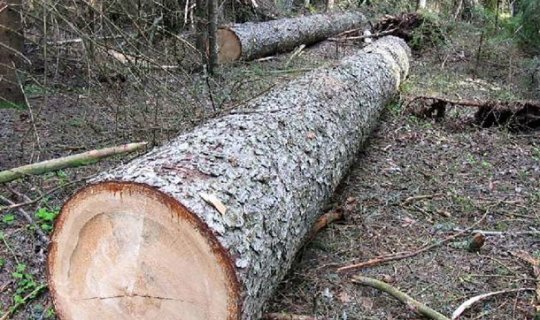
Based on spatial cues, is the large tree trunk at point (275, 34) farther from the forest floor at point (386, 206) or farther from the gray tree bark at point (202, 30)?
the forest floor at point (386, 206)

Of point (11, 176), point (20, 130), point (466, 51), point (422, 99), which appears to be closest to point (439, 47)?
point (466, 51)

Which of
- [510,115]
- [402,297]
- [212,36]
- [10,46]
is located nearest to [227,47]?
[212,36]

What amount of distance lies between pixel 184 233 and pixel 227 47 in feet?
21.6

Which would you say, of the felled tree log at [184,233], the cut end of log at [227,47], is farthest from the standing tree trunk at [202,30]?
the felled tree log at [184,233]

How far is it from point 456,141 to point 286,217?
333 centimetres

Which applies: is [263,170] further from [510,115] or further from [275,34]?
[275,34]

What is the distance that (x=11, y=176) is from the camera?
130 inches

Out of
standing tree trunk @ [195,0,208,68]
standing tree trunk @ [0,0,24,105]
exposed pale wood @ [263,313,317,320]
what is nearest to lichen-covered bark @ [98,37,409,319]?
exposed pale wood @ [263,313,317,320]

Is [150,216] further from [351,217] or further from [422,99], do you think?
[422,99]

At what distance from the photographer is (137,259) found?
6.84 feet

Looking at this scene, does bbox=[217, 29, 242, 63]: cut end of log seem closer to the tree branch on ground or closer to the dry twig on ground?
the dry twig on ground

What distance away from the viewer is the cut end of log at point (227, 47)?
8180mm

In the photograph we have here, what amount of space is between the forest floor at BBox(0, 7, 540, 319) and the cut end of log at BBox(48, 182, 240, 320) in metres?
0.57

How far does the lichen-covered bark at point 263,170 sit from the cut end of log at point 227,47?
423 cm
